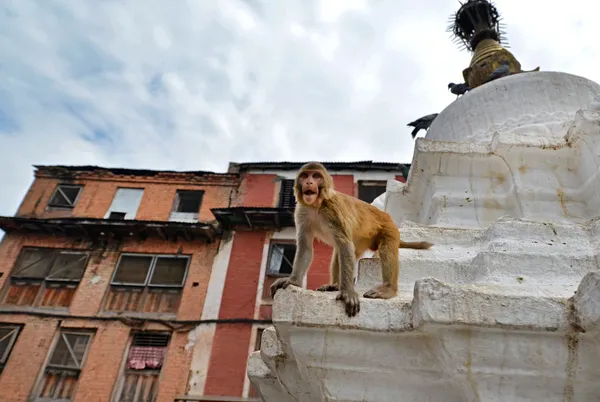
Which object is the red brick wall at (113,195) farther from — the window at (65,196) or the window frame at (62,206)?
the window at (65,196)

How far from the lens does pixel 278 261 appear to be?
17422 millimetres

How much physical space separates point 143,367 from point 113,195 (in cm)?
896

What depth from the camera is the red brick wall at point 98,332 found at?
48.0ft

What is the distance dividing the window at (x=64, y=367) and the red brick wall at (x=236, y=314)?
188 inches

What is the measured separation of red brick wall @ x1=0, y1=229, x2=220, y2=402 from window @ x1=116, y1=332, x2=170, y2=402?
0.29 m

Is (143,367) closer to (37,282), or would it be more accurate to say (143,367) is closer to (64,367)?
(64,367)

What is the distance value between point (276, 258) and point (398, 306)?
50.8 feet

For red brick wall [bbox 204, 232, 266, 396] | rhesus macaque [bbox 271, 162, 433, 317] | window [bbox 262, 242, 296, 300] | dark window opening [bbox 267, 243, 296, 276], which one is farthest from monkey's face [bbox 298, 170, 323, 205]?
dark window opening [bbox 267, 243, 296, 276]

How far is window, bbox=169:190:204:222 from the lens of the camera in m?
19.8

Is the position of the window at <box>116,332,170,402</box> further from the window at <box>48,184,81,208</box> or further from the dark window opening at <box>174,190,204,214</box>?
the window at <box>48,184,81,208</box>

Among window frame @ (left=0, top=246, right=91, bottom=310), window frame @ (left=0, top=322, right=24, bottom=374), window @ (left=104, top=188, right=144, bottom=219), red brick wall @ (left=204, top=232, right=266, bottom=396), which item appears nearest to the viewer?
red brick wall @ (left=204, top=232, right=266, bottom=396)

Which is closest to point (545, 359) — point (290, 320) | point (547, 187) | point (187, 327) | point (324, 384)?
point (324, 384)

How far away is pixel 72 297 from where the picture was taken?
16.8 metres

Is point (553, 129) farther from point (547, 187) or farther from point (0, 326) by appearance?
point (0, 326)
